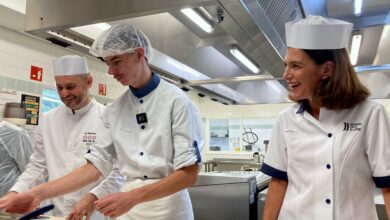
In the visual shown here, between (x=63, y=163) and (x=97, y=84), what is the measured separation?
3042mm

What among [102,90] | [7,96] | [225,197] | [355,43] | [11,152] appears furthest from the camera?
[102,90]

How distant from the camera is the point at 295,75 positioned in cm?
115

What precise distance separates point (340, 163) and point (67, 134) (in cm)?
147

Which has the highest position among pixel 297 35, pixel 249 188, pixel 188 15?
pixel 188 15

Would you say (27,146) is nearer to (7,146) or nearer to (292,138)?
(7,146)

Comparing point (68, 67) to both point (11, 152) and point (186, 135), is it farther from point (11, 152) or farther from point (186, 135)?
point (11, 152)

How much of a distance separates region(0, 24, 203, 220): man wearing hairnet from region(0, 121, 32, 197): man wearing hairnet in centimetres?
203

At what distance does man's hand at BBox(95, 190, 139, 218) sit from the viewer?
1.06 metres

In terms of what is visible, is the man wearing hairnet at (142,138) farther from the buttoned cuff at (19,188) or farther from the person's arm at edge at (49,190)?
the buttoned cuff at (19,188)

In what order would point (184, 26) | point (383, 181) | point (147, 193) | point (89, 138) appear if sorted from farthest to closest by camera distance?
point (184, 26) → point (89, 138) → point (147, 193) → point (383, 181)

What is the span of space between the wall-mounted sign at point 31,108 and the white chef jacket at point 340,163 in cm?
344

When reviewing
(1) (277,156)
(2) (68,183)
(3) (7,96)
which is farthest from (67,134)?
(3) (7,96)

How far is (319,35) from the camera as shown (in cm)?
115

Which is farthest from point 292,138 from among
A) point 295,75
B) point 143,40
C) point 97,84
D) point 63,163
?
point 97,84
